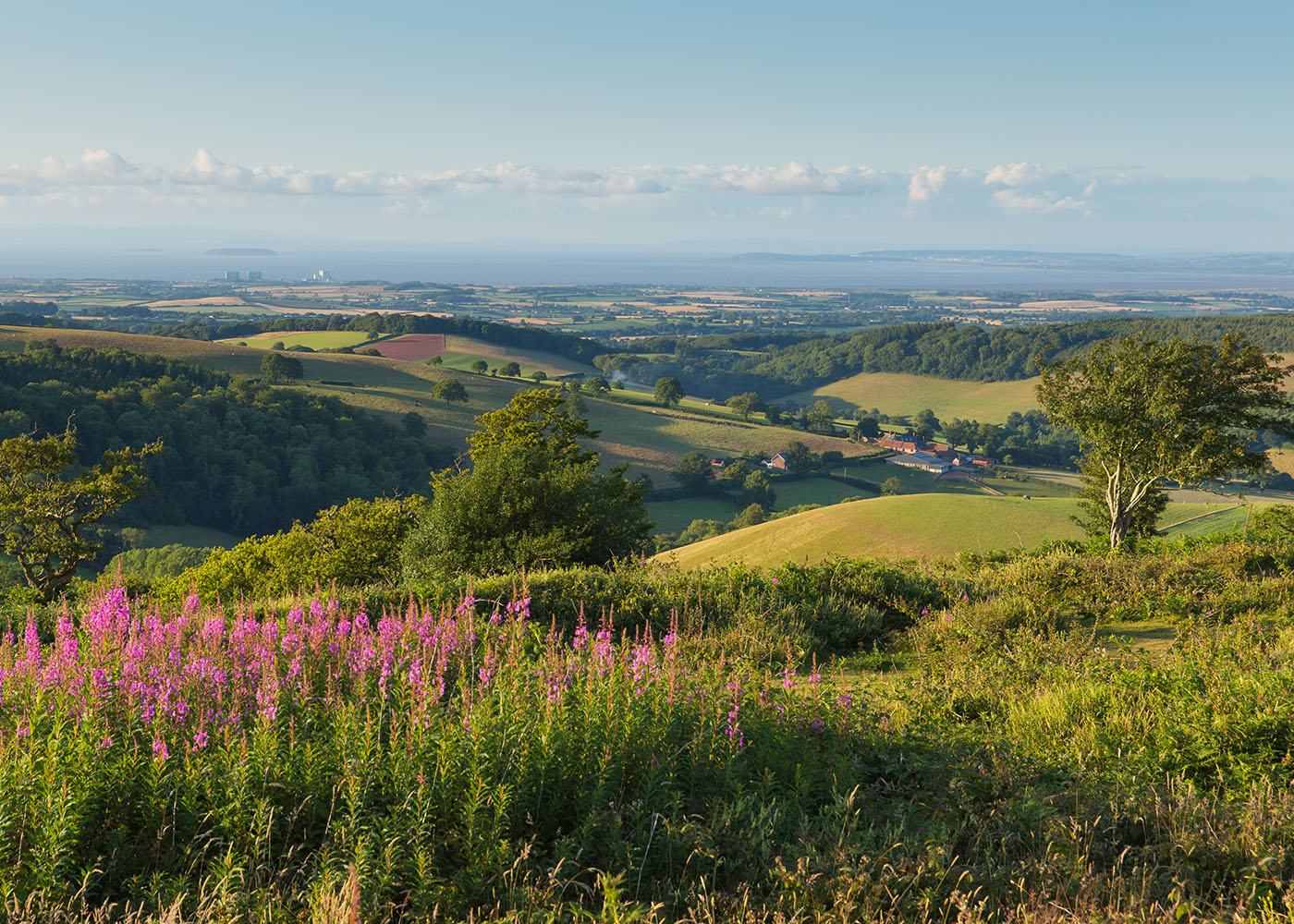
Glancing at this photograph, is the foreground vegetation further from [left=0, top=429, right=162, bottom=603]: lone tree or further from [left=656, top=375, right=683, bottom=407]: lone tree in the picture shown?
[left=656, top=375, right=683, bottom=407]: lone tree

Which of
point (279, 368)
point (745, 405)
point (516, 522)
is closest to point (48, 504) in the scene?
point (516, 522)

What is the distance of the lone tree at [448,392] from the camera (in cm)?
10581

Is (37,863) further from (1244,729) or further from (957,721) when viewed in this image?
(1244,729)

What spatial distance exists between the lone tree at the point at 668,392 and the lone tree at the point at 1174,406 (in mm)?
104840

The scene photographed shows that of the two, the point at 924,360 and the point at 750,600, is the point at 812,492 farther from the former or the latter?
the point at 924,360

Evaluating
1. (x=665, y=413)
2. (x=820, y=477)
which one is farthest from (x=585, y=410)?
(x=820, y=477)

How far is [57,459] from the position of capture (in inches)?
861

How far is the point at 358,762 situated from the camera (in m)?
3.87

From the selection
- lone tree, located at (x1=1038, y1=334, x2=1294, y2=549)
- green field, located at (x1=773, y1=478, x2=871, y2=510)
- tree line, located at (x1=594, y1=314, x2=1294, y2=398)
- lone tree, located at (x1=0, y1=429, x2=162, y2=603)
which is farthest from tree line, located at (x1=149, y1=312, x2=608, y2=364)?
lone tree, located at (x1=1038, y1=334, x2=1294, y2=549)

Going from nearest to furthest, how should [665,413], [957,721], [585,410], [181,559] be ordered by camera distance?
[957,721] < [181,559] < [585,410] < [665,413]

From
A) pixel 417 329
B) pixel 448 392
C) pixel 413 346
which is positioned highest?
pixel 417 329

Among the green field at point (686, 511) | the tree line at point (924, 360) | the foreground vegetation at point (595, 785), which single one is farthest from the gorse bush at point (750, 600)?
the tree line at point (924, 360)

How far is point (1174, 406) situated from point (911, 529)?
20692mm

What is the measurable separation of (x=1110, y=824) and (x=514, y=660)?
3533 mm
